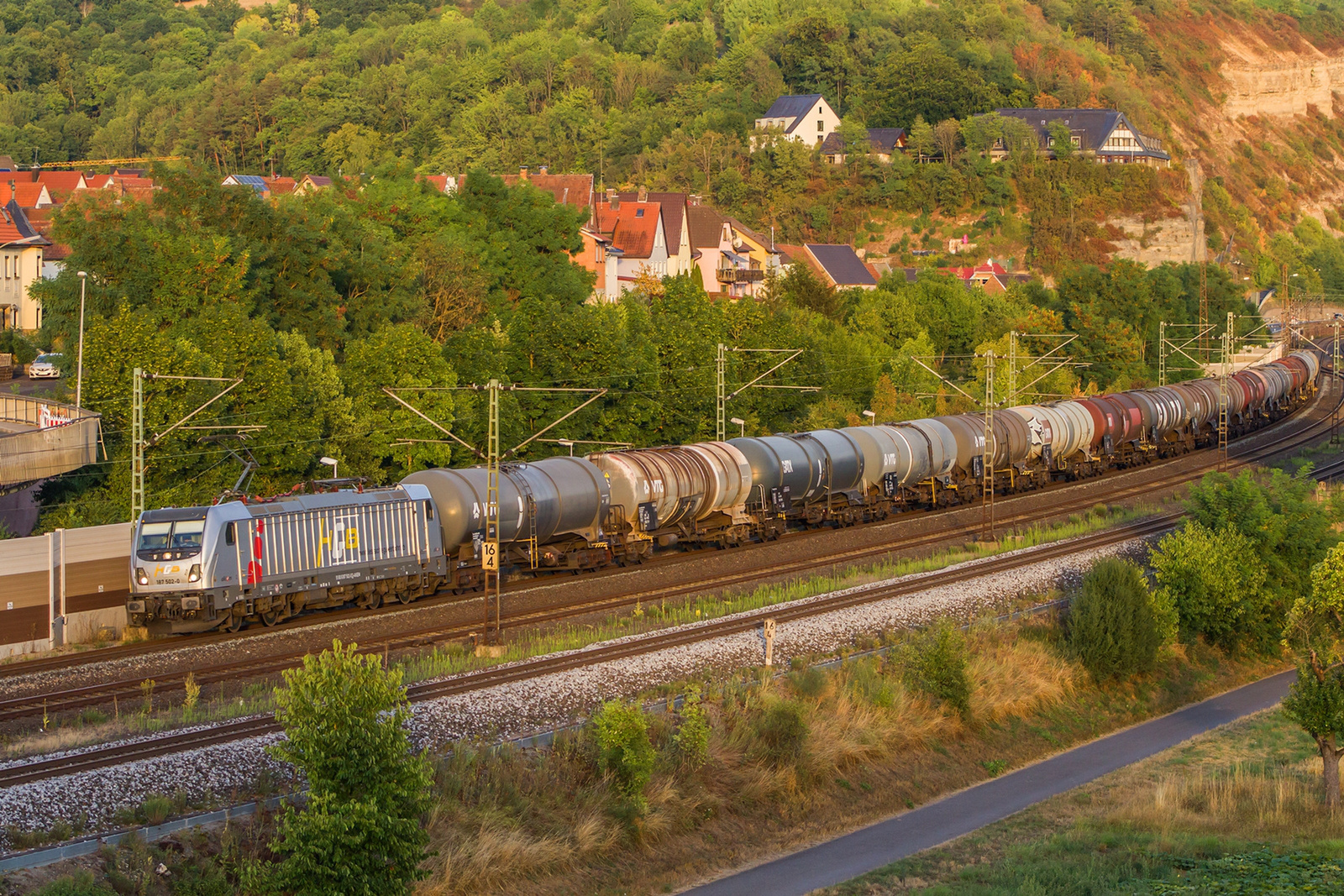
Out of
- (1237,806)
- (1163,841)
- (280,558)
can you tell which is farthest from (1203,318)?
(1163,841)

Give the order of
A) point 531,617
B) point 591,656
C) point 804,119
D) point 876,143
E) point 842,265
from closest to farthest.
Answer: point 591,656, point 531,617, point 842,265, point 876,143, point 804,119

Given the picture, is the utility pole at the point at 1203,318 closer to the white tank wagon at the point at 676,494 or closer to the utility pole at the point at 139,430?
the white tank wagon at the point at 676,494

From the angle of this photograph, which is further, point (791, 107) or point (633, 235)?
point (791, 107)

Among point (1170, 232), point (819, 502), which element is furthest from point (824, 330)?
point (1170, 232)

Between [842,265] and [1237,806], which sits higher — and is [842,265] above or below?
above

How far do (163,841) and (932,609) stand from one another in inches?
855

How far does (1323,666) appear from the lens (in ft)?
80.1

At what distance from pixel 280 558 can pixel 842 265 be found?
9509 cm

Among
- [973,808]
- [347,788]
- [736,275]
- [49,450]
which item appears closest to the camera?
[347,788]

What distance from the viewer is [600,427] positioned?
53.8 m

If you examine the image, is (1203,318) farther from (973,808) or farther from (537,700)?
(537,700)

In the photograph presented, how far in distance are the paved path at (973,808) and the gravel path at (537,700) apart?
16.0 ft

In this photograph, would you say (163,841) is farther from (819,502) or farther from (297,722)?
(819,502)

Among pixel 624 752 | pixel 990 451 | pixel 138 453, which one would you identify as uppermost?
pixel 138 453
